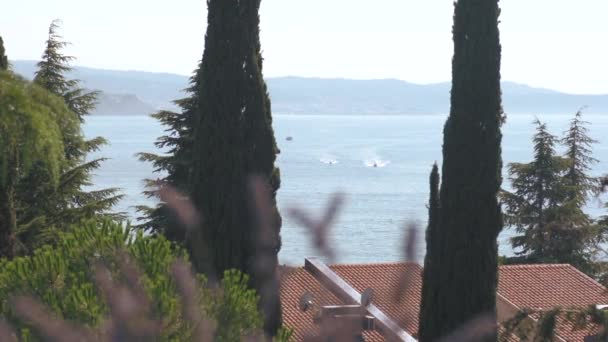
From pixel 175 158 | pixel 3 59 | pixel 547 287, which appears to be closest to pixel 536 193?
pixel 547 287

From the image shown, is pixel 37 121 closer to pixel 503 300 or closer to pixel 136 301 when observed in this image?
pixel 136 301

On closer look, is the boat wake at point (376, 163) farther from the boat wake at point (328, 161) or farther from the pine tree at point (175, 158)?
the pine tree at point (175, 158)

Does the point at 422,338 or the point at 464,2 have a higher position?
the point at 464,2

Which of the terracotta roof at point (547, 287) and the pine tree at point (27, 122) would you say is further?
the terracotta roof at point (547, 287)

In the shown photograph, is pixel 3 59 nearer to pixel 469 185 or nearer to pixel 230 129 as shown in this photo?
pixel 230 129

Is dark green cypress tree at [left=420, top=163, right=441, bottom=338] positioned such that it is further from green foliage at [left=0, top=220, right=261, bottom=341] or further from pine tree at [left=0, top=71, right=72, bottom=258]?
green foliage at [left=0, top=220, right=261, bottom=341]

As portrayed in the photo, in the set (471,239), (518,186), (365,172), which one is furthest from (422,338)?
(365,172)

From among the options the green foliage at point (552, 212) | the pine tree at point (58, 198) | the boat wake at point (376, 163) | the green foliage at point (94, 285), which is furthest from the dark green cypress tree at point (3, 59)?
the boat wake at point (376, 163)
